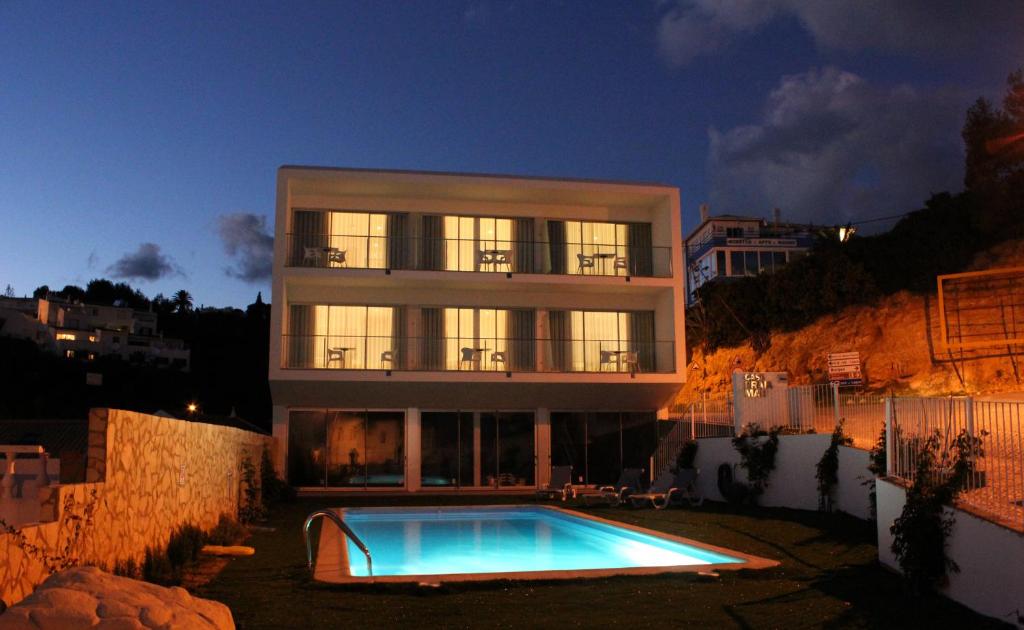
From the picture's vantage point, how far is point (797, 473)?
1503 cm

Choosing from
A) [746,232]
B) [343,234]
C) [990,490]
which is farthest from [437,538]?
[746,232]

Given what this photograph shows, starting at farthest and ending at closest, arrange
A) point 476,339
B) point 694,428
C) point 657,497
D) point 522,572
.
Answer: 1. point 476,339
2. point 694,428
3. point 657,497
4. point 522,572

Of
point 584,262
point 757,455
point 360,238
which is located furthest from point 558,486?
point 360,238

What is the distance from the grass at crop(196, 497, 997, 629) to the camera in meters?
6.28

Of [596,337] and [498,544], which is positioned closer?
[498,544]

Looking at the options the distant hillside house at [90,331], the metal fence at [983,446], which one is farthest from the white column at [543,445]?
the distant hillside house at [90,331]

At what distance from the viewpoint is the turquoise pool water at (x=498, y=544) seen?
10750 mm

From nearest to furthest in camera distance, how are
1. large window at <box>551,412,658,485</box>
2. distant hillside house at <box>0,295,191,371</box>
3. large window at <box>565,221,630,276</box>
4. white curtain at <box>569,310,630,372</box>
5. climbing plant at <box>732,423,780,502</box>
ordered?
climbing plant at <box>732,423,780,502</box> → white curtain at <box>569,310,630,372</box> → large window at <box>565,221,630,276</box> → large window at <box>551,412,658,485</box> → distant hillside house at <box>0,295,191,371</box>

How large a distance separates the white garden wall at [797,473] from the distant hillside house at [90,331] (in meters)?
52.8

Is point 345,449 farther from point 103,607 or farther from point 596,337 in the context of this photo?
point 103,607

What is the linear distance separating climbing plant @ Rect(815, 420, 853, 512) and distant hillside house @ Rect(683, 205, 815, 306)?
33.1 meters

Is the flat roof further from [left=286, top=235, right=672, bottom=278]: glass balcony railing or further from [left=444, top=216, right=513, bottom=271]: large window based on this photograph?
[left=286, top=235, right=672, bottom=278]: glass balcony railing

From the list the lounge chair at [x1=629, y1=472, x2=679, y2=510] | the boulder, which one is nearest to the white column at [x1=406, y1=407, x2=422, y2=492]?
the lounge chair at [x1=629, y1=472, x2=679, y2=510]

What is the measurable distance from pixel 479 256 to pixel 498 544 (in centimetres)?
1079
